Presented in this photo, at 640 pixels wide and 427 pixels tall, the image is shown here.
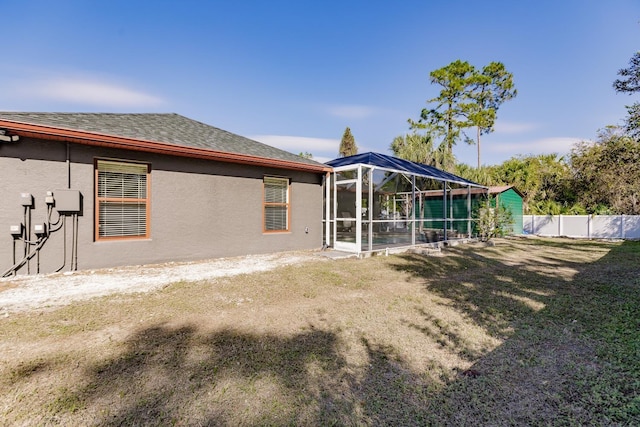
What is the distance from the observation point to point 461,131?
23.2m

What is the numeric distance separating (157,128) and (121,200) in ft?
7.18

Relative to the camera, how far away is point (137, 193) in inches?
246

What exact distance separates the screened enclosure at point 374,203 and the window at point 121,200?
492 centimetres

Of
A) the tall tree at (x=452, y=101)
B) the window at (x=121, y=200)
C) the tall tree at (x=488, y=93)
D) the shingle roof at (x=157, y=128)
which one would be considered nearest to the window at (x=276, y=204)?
the shingle roof at (x=157, y=128)

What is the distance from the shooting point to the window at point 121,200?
19.2 ft

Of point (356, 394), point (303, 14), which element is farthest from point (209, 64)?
point (356, 394)

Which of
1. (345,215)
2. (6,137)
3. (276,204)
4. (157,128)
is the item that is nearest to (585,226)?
(345,215)

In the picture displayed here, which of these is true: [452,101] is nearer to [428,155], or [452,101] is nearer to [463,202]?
[428,155]

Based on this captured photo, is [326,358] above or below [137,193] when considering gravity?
below

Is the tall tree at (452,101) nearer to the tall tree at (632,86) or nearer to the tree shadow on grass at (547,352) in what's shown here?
the tall tree at (632,86)

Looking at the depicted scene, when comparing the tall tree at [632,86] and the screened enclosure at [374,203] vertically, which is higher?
the tall tree at [632,86]

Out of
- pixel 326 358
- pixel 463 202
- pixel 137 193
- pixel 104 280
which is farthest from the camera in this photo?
pixel 463 202

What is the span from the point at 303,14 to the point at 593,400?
40.8ft

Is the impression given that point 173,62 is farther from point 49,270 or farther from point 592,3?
point 592,3
